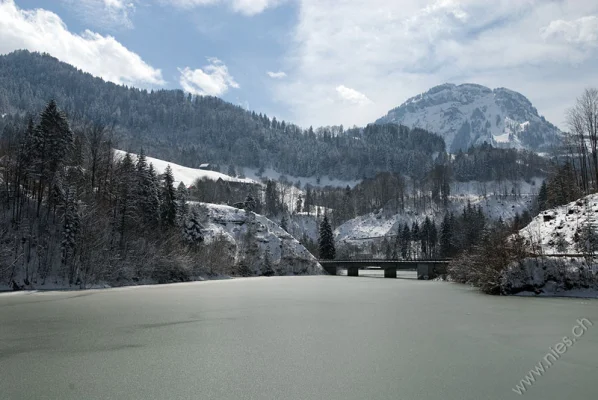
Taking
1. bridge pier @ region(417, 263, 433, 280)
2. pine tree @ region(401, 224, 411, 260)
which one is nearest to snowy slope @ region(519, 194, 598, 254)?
bridge pier @ region(417, 263, 433, 280)

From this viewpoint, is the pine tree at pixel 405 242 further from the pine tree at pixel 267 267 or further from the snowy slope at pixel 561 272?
the snowy slope at pixel 561 272

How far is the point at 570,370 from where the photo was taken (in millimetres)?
11398

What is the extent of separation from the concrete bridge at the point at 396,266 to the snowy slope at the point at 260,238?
A: 14.6 ft

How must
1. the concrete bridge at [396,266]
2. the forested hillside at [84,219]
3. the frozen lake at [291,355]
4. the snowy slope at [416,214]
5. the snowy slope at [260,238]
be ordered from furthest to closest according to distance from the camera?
the snowy slope at [416,214] → the snowy slope at [260,238] → the concrete bridge at [396,266] → the forested hillside at [84,219] → the frozen lake at [291,355]

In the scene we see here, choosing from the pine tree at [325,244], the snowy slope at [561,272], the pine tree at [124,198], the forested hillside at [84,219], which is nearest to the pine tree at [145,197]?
the forested hillside at [84,219]

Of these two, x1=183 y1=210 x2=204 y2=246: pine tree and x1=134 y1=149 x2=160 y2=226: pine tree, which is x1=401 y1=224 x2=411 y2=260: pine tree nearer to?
x1=183 y1=210 x2=204 y2=246: pine tree

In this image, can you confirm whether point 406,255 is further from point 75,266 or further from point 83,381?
point 83,381

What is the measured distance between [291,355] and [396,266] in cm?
7916

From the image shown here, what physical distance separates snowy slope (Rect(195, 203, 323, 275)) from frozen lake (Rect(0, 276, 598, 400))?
2641 inches

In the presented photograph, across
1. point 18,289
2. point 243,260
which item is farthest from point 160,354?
point 243,260

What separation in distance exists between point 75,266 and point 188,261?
20026 millimetres

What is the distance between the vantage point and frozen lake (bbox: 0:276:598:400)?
971 cm

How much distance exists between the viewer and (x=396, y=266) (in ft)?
292

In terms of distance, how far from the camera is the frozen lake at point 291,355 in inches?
382
